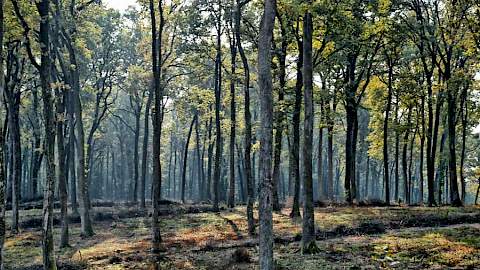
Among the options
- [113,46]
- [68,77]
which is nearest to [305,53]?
[68,77]

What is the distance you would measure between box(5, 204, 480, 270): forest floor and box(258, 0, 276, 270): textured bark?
339cm

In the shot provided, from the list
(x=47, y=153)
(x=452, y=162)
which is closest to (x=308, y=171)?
(x=47, y=153)

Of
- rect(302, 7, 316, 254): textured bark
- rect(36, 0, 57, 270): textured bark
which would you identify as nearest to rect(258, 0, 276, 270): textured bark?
rect(302, 7, 316, 254): textured bark

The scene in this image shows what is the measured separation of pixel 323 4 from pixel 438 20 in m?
16.9

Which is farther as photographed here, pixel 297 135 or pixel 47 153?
pixel 297 135

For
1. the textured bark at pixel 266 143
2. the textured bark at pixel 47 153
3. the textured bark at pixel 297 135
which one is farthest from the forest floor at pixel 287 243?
the textured bark at pixel 266 143

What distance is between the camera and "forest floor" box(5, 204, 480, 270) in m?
15.0

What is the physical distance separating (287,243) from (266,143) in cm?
883

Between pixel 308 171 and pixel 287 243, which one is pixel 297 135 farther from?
pixel 308 171

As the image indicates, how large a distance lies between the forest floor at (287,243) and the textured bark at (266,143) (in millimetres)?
3392

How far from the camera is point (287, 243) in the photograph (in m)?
19.6

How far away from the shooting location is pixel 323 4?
16.5 m

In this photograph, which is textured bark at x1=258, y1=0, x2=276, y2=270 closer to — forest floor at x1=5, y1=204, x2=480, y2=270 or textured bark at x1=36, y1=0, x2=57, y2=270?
forest floor at x1=5, y1=204, x2=480, y2=270

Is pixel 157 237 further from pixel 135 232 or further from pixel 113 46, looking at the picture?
pixel 113 46
